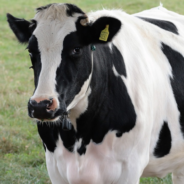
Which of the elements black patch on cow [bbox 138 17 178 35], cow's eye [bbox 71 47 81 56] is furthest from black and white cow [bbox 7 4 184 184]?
black patch on cow [bbox 138 17 178 35]

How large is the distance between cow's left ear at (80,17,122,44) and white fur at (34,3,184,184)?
4.5 inches

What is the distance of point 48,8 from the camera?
357 centimetres

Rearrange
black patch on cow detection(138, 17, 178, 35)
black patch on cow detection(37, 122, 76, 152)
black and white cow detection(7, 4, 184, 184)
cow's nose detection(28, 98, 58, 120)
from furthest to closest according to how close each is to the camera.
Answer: black patch on cow detection(138, 17, 178, 35)
black patch on cow detection(37, 122, 76, 152)
black and white cow detection(7, 4, 184, 184)
cow's nose detection(28, 98, 58, 120)

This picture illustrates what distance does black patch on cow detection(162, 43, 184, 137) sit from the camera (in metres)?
4.36

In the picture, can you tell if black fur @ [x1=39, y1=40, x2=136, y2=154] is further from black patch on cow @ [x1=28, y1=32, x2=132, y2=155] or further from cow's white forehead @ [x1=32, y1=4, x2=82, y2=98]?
cow's white forehead @ [x1=32, y1=4, x2=82, y2=98]

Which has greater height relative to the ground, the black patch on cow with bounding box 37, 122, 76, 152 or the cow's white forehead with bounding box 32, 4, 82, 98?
the cow's white forehead with bounding box 32, 4, 82, 98

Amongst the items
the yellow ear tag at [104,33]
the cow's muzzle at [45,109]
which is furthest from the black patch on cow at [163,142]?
the cow's muzzle at [45,109]

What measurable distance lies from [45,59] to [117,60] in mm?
808

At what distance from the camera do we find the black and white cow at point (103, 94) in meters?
3.38

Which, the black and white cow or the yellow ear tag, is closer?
the black and white cow

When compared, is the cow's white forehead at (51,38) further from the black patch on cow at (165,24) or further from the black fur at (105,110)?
the black patch on cow at (165,24)

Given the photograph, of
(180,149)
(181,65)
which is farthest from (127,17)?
(180,149)

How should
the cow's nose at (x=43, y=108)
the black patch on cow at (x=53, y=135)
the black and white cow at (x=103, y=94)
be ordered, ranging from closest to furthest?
the cow's nose at (x=43, y=108), the black and white cow at (x=103, y=94), the black patch on cow at (x=53, y=135)

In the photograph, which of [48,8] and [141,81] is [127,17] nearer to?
[141,81]
